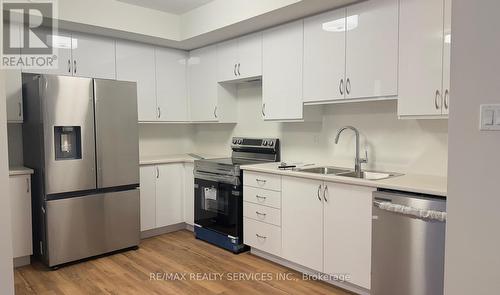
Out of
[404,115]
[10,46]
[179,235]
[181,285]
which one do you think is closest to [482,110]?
[404,115]

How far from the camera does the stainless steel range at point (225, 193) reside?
3.42 meters

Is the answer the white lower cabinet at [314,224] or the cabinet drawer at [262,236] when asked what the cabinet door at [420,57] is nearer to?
the white lower cabinet at [314,224]

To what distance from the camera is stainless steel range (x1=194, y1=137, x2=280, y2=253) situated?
135 inches

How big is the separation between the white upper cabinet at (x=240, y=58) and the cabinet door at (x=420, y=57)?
4.83ft

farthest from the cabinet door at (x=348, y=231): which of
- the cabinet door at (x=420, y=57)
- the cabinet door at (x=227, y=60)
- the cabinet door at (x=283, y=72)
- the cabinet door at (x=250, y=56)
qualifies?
the cabinet door at (x=227, y=60)

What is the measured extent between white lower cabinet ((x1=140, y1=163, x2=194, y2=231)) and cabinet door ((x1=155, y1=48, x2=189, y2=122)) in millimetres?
701

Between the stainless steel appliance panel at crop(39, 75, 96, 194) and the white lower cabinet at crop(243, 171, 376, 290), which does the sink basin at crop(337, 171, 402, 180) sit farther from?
the stainless steel appliance panel at crop(39, 75, 96, 194)

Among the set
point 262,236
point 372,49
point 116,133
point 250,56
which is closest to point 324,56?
point 372,49

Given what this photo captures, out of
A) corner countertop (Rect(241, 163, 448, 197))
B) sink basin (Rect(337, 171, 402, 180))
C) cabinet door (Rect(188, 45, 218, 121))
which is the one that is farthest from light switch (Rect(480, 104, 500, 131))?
cabinet door (Rect(188, 45, 218, 121))

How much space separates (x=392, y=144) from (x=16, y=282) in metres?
3.28

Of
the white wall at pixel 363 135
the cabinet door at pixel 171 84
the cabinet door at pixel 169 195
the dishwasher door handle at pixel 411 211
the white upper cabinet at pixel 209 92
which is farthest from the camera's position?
the cabinet door at pixel 171 84

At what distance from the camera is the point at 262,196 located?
3195mm

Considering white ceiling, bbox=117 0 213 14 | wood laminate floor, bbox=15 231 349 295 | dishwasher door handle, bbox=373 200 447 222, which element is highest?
white ceiling, bbox=117 0 213 14

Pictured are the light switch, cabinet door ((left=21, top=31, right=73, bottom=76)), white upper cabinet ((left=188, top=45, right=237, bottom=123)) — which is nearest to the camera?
the light switch
